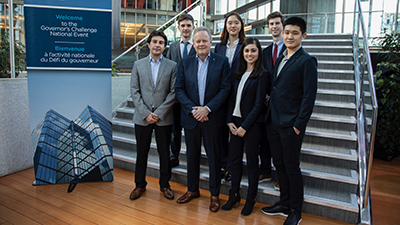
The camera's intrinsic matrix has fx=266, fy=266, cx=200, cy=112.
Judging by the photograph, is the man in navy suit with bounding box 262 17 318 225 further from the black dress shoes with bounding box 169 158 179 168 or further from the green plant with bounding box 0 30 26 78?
the green plant with bounding box 0 30 26 78

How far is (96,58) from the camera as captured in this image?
296 centimetres

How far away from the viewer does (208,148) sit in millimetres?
2484

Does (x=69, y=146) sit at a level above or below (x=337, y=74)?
below

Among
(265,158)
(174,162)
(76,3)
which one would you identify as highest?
(76,3)

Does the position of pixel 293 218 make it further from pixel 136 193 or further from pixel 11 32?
pixel 11 32

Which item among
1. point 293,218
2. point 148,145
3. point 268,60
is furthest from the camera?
point 148,145

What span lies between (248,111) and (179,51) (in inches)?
47.9

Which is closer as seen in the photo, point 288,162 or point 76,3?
point 288,162

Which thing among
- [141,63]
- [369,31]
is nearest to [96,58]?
[141,63]

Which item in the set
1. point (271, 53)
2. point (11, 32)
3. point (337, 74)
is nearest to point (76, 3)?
point (11, 32)

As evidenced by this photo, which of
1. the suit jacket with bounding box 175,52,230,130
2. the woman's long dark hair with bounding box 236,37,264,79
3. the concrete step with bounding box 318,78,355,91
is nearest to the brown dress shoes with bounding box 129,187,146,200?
the suit jacket with bounding box 175,52,230,130

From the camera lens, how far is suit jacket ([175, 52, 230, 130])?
2406mm

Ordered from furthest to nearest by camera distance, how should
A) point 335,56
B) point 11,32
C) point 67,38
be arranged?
1. point 335,56
2. point 11,32
3. point 67,38

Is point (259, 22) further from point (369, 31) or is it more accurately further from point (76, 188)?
point (76, 188)
